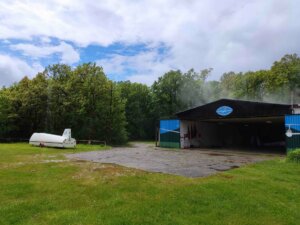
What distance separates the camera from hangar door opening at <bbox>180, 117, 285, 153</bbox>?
26.7 m

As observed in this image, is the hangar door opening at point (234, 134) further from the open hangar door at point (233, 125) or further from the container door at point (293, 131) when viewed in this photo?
the container door at point (293, 131)

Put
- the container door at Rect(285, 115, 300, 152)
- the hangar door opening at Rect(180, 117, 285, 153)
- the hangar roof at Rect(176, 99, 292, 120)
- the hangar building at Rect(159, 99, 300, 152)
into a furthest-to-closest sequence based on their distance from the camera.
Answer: the hangar door opening at Rect(180, 117, 285, 153) → the hangar roof at Rect(176, 99, 292, 120) → the hangar building at Rect(159, 99, 300, 152) → the container door at Rect(285, 115, 300, 152)

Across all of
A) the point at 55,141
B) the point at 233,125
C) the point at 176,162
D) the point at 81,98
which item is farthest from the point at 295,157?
the point at 81,98

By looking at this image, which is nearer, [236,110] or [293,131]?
[293,131]

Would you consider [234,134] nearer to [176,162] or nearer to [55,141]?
[55,141]

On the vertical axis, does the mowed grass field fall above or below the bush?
below

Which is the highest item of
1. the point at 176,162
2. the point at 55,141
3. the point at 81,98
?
the point at 81,98

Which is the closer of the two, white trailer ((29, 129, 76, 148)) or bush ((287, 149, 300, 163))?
bush ((287, 149, 300, 163))

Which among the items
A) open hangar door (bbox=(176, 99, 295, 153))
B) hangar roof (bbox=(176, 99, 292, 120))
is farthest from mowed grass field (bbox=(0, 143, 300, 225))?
open hangar door (bbox=(176, 99, 295, 153))

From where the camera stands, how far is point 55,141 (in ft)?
75.4

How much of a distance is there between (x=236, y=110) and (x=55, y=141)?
48.2 feet

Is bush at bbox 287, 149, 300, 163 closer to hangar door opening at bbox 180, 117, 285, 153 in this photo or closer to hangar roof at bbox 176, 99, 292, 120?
hangar roof at bbox 176, 99, 292, 120

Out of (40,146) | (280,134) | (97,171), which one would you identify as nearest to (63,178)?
(97,171)

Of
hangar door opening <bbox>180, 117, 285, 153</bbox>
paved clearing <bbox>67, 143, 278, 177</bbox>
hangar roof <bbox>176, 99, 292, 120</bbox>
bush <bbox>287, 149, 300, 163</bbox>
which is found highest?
hangar roof <bbox>176, 99, 292, 120</bbox>
